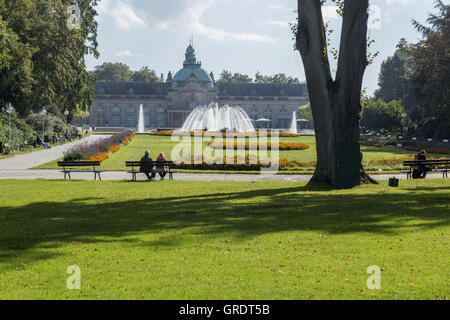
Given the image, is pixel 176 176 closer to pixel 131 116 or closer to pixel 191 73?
pixel 191 73

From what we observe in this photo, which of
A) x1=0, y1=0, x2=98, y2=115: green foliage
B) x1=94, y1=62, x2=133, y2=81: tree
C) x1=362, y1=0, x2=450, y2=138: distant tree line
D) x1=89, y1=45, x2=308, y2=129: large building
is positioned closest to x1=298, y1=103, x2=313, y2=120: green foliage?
x1=89, y1=45, x2=308, y2=129: large building

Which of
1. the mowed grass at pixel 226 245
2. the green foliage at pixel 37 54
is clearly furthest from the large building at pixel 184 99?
the mowed grass at pixel 226 245

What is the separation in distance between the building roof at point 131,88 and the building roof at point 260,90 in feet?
46.3

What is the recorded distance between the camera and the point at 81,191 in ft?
53.9

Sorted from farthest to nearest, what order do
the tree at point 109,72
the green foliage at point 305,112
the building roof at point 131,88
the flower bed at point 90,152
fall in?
the tree at point 109,72 → the building roof at point 131,88 → the green foliage at point 305,112 → the flower bed at point 90,152

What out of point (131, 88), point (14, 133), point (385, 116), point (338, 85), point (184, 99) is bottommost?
point (14, 133)

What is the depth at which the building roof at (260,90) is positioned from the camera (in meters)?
129

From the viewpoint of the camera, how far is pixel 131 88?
126 metres

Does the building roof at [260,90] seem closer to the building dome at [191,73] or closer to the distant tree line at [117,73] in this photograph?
the building dome at [191,73]

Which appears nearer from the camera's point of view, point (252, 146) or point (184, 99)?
point (252, 146)

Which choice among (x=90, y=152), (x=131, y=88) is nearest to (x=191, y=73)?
(x=131, y=88)

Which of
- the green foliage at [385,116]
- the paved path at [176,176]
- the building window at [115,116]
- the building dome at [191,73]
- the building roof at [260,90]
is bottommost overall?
the paved path at [176,176]

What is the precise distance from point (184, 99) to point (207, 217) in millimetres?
112277

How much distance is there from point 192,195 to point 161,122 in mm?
111538
